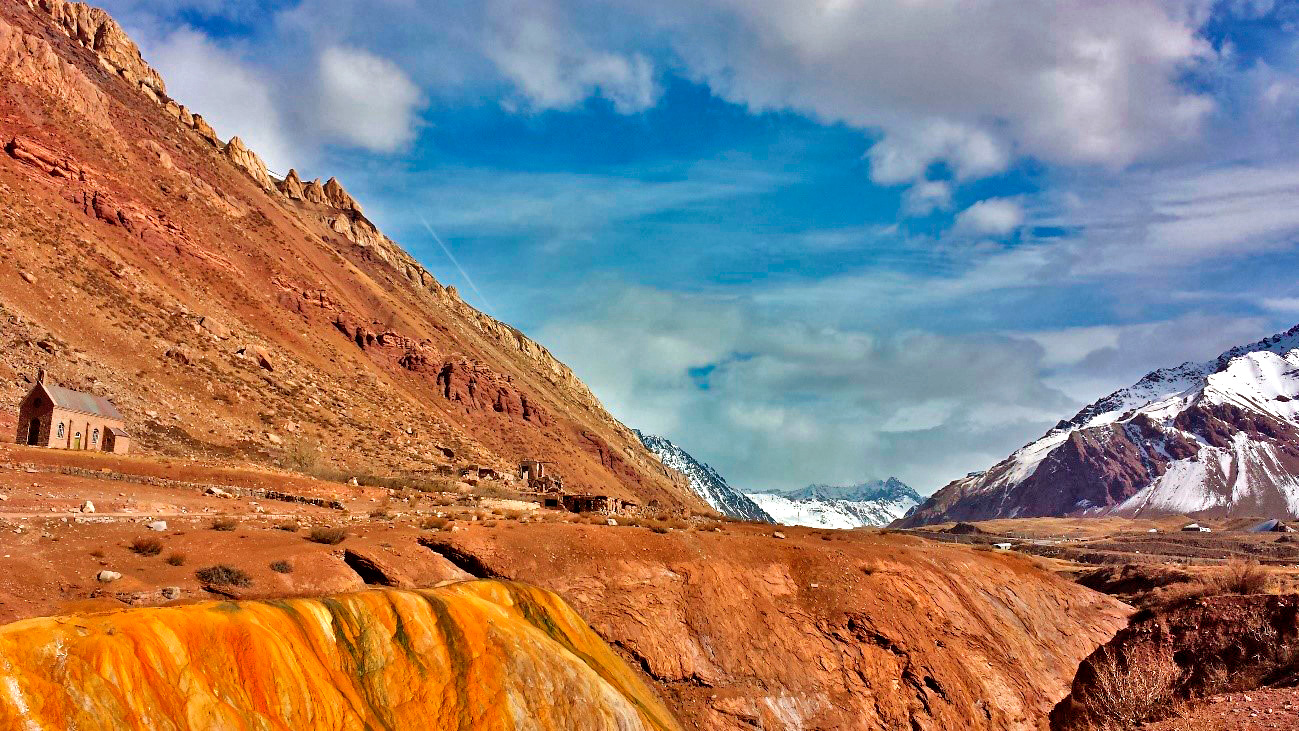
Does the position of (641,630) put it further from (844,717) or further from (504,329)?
(504,329)

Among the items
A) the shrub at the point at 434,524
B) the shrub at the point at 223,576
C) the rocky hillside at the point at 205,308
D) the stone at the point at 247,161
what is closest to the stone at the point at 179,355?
the rocky hillside at the point at 205,308

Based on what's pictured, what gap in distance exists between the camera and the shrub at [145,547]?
70.9 ft

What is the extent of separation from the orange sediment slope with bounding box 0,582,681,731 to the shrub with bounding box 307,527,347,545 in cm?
493

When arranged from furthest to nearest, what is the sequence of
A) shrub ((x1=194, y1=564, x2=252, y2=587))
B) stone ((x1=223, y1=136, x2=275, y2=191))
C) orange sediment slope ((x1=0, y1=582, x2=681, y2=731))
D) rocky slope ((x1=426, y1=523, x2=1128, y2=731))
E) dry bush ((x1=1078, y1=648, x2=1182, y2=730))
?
1. stone ((x1=223, y1=136, x2=275, y2=191))
2. rocky slope ((x1=426, y1=523, x2=1128, y2=731))
3. dry bush ((x1=1078, y1=648, x2=1182, y2=730))
4. shrub ((x1=194, y1=564, x2=252, y2=587))
5. orange sediment slope ((x1=0, y1=582, x2=681, y2=731))

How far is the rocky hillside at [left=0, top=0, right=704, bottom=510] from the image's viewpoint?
2188 inches

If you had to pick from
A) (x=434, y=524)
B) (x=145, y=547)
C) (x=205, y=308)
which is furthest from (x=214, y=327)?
(x=145, y=547)

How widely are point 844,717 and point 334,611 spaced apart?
17.6 m

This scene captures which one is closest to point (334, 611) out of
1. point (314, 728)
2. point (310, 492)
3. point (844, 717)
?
point (314, 728)

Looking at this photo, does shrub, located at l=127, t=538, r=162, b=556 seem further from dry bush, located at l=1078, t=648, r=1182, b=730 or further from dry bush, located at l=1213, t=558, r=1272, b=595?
dry bush, located at l=1213, t=558, r=1272, b=595

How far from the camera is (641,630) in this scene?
27.9 metres

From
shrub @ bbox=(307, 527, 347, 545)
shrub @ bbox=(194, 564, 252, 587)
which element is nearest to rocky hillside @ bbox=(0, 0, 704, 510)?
shrub @ bbox=(307, 527, 347, 545)

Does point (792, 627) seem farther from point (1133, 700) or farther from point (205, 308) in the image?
point (205, 308)

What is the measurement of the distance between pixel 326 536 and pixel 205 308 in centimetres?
5233

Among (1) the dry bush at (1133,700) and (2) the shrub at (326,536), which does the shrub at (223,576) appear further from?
(1) the dry bush at (1133,700)
